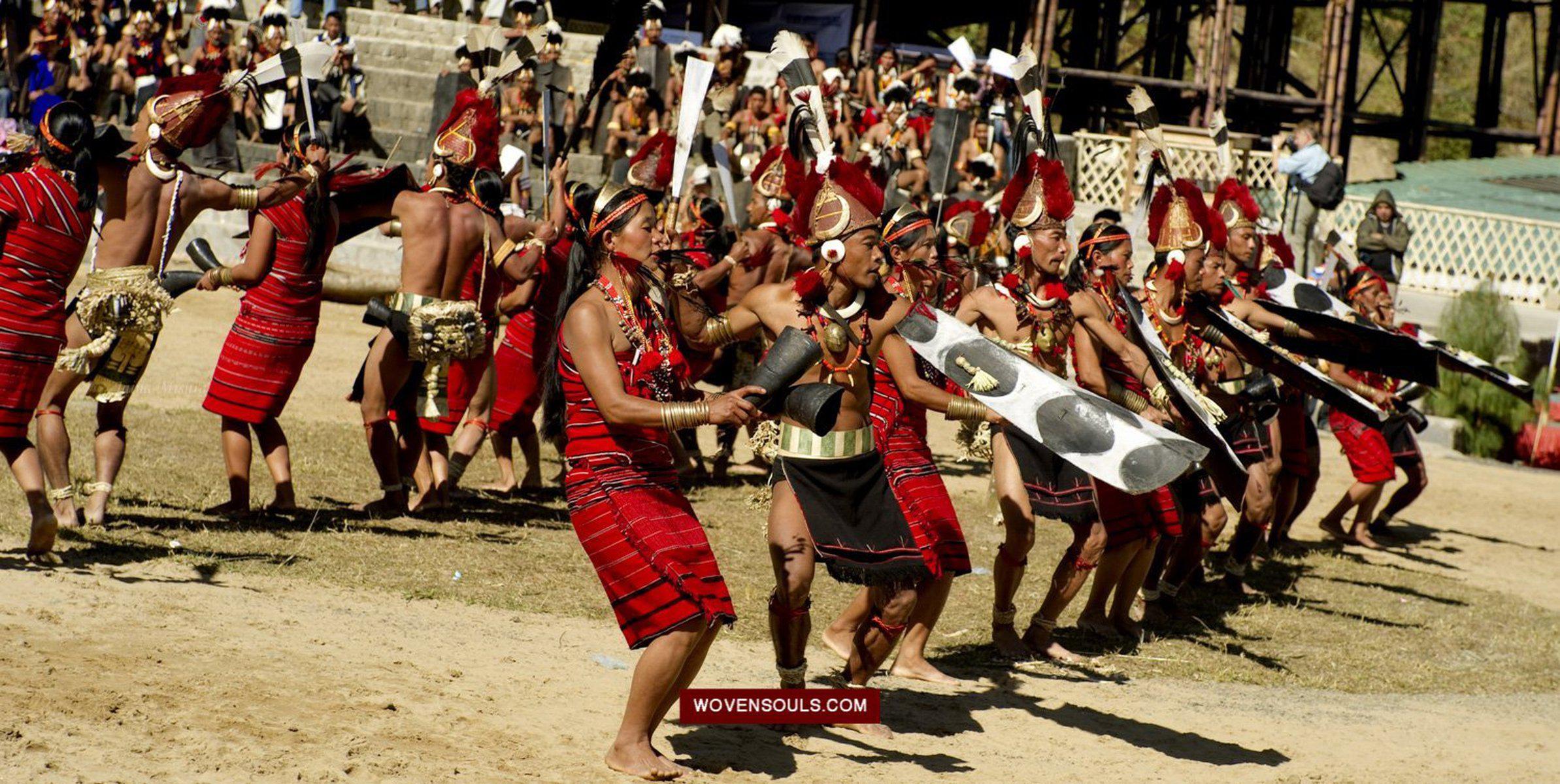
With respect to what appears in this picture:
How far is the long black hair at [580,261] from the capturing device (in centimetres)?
526

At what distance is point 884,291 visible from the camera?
6023mm

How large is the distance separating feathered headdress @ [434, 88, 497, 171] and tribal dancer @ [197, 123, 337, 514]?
78cm

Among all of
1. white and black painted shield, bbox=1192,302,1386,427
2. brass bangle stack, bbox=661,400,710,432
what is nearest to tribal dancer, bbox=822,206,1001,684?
brass bangle stack, bbox=661,400,710,432

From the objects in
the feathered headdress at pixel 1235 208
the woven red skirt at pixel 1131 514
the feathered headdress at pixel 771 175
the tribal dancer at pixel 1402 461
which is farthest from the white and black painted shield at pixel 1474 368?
the feathered headdress at pixel 771 175

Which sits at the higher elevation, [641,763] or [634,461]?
[634,461]

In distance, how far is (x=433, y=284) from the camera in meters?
8.73

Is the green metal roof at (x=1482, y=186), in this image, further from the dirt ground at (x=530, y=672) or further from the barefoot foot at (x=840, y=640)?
the barefoot foot at (x=840, y=640)

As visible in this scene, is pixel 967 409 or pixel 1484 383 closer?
pixel 967 409

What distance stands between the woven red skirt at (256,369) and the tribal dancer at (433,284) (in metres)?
0.46

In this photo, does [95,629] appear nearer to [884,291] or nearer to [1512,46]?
[884,291]

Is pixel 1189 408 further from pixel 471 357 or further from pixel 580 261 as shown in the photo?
pixel 471 357

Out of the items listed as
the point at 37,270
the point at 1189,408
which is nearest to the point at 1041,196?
the point at 1189,408

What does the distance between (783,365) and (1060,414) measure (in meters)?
1.33

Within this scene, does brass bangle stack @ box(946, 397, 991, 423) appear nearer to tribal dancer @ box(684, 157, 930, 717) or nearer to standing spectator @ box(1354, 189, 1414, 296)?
tribal dancer @ box(684, 157, 930, 717)
